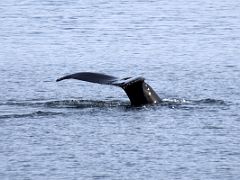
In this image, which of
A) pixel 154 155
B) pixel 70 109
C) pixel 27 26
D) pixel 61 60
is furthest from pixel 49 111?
pixel 27 26

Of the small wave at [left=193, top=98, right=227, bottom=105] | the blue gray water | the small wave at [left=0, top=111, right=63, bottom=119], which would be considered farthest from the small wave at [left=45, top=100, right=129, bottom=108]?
the small wave at [left=193, top=98, right=227, bottom=105]

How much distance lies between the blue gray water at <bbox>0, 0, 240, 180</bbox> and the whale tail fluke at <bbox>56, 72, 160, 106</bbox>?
18 cm

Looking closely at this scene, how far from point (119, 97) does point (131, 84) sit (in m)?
1.86

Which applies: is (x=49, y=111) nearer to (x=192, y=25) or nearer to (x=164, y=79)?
(x=164, y=79)

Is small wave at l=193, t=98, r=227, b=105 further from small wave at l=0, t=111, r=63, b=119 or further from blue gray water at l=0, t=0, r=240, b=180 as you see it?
small wave at l=0, t=111, r=63, b=119

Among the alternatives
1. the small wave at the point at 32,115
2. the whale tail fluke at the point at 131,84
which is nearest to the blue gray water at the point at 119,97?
the small wave at the point at 32,115

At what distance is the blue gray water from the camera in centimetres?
1384

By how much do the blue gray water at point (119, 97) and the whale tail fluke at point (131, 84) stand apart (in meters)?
0.18

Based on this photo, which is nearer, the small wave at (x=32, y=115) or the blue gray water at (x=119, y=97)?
the blue gray water at (x=119, y=97)

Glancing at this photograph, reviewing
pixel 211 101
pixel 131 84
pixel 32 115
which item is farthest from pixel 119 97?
pixel 32 115

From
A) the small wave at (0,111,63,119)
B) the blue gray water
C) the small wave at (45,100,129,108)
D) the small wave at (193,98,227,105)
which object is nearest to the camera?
the blue gray water

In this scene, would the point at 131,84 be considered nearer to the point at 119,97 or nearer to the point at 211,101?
the point at 211,101

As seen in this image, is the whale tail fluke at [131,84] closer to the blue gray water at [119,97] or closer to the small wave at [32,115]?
the blue gray water at [119,97]

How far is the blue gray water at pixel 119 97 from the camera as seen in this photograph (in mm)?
13836
